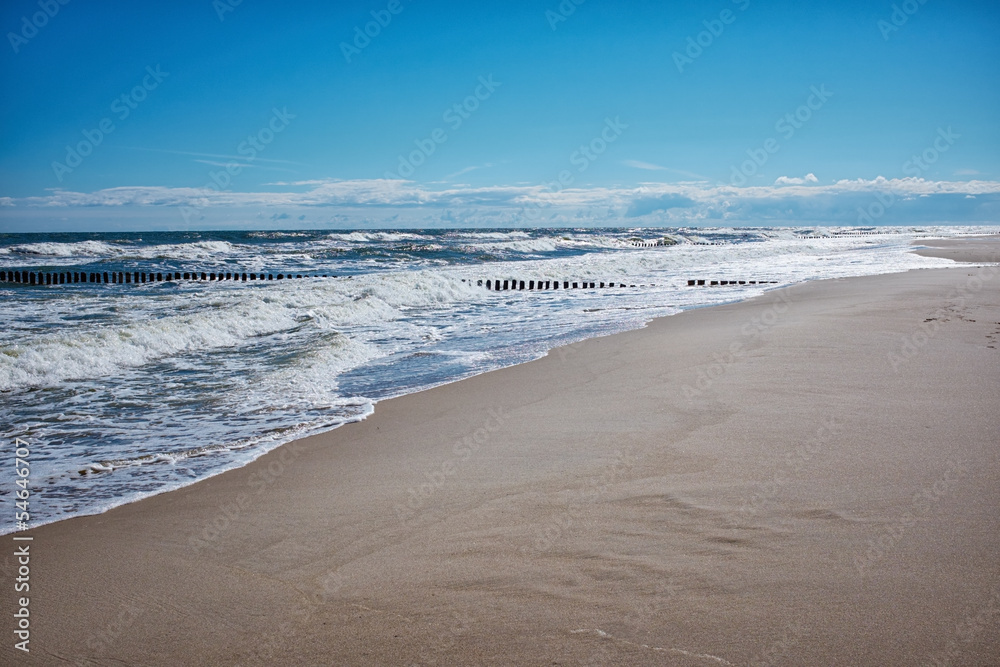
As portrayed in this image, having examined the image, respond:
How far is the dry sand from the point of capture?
7.59 feet

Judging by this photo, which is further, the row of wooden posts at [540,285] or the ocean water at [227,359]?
the row of wooden posts at [540,285]

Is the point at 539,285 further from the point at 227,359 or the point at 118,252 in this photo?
the point at 118,252

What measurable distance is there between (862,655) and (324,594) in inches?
79.6

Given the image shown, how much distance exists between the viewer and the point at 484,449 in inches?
177

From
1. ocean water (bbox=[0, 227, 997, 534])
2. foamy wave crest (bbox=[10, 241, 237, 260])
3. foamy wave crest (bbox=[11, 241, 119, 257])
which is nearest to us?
ocean water (bbox=[0, 227, 997, 534])

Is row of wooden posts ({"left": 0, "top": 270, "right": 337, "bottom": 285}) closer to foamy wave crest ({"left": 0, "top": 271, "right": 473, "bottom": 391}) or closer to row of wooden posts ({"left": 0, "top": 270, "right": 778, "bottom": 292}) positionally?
row of wooden posts ({"left": 0, "top": 270, "right": 778, "bottom": 292})

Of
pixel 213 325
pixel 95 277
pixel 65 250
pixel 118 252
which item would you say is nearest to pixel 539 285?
pixel 213 325

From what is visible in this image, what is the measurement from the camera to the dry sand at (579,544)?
231cm

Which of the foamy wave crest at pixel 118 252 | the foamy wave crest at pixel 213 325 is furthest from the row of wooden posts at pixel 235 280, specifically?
the foamy wave crest at pixel 118 252

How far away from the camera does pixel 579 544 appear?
9.74ft

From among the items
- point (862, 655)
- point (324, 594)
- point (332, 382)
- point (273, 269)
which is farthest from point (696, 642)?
point (273, 269)

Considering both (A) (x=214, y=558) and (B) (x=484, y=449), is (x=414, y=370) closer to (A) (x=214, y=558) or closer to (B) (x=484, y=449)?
(B) (x=484, y=449)

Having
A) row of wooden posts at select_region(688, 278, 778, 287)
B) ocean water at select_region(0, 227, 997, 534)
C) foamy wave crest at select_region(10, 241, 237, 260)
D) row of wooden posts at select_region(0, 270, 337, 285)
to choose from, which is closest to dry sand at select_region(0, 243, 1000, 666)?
ocean water at select_region(0, 227, 997, 534)

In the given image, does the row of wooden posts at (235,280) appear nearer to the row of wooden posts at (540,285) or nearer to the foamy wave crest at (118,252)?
the row of wooden posts at (540,285)
